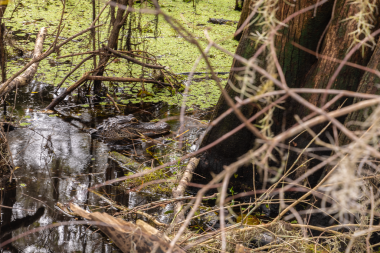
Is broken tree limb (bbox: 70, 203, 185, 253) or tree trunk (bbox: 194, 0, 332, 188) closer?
broken tree limb (bbox: 70, 203, 185, 253)

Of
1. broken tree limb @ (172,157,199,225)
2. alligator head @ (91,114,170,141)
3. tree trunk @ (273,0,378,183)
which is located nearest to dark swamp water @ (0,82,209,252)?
alligator head @ (91,114,170,141)

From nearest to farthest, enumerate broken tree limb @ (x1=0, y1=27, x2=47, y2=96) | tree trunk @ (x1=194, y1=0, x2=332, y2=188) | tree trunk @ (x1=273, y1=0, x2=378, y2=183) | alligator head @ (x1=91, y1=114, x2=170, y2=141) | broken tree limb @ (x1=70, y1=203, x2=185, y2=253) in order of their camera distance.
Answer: broken tree limb @ (x1=70, y1=203, x2=185, y2=253)
tree trunk @ (x1=273, y1=0, x2=378, y2=183)
tree trunk @ (x1=194, y1=0, x2=332, y2=188)
broken tree limb @ (x1=0, y1=27, x2=47, y2=96)
alligator head @ (x1=91, y1=114, x2=170, y2=141)

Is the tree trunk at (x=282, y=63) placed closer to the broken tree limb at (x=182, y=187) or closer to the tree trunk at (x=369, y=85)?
the broken tree limb at (x=182, y=187)

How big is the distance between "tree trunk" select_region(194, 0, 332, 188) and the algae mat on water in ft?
3.82

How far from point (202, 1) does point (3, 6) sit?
7.59 metres

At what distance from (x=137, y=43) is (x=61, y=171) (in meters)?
2.99

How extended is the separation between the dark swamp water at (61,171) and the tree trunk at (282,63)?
1.54 feet

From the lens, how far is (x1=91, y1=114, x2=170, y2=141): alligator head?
416cm

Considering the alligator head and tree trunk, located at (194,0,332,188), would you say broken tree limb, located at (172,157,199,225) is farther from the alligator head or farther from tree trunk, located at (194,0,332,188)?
the alligator head

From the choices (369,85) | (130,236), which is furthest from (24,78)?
(369,85)

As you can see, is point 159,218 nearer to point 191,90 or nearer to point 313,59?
point 313,59

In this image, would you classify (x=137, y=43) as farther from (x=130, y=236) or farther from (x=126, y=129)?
(x=130, y=236)

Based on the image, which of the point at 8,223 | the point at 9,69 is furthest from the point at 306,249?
the point at 9,69

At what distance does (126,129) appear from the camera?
4.24 metres
